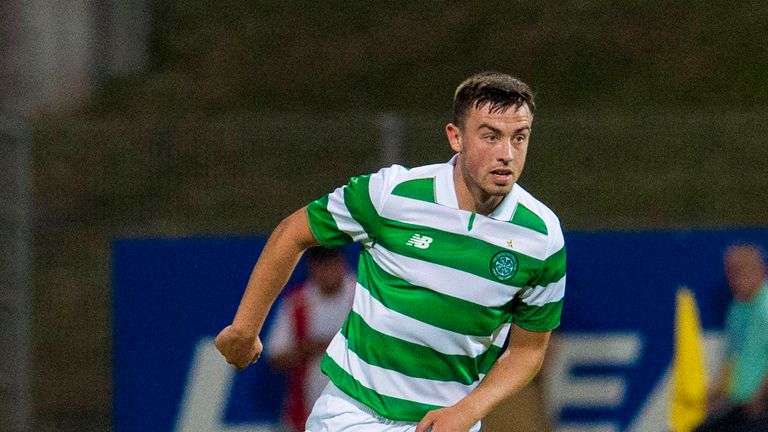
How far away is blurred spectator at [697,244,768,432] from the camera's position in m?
7.30

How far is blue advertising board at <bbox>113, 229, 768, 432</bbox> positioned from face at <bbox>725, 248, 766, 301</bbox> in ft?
0.19

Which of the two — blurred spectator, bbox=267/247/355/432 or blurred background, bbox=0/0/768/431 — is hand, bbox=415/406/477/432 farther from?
blurred background, bbox=0/0/768/431

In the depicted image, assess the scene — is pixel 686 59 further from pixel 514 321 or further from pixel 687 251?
pixel 514 321

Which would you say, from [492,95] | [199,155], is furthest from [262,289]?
[199,155]

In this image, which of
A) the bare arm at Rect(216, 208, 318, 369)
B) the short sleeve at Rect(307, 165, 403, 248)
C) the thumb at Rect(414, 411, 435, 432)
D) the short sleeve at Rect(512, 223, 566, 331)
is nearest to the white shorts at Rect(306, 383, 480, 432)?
the thumb at Rect(414, 411, 435, 432)

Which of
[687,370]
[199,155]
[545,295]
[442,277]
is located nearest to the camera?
[442,277]

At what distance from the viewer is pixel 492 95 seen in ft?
14.1

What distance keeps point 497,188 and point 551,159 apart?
4056mm

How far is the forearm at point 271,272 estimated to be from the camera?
14.4 feet

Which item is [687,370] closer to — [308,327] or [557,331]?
[557,331]

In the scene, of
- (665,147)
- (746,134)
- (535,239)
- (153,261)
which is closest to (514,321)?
(535,239)

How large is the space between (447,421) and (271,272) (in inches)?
29.7

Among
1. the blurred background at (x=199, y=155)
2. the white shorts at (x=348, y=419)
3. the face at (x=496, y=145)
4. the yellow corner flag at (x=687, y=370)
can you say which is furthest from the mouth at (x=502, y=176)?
the blurred background at (x=199, y=155)

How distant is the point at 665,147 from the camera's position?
8414mm
